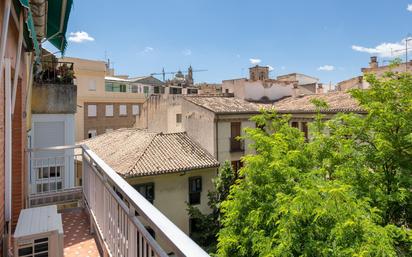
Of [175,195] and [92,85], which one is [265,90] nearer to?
[175,195]

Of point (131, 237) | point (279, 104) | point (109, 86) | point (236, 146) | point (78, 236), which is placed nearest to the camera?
point (131, 237)

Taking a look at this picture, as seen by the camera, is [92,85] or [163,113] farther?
[92,85]

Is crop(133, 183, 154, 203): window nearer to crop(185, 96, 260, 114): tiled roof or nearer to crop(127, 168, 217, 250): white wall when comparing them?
crop(127, 168, 217, 250): white wall

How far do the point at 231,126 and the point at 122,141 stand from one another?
7.52 m

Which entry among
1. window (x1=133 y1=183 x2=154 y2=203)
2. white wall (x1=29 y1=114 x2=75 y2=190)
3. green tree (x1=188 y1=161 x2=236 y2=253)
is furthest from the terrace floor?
green tree (x1=188 y1=161 x2=236 y2=253)

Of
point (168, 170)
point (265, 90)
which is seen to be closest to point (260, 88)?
point (265, 90)

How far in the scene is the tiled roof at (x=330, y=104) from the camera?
1675 cm

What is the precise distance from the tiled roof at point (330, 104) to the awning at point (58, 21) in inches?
511

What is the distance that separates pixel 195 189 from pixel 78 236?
1472 cm

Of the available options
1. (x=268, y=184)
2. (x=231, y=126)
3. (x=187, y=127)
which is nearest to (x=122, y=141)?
(x=187, y=127)

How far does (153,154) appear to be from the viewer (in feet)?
59.0

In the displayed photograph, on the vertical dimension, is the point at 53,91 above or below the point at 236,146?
above

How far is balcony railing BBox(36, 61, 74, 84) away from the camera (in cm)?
973

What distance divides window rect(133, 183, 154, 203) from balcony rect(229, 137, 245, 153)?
6.34 metres
